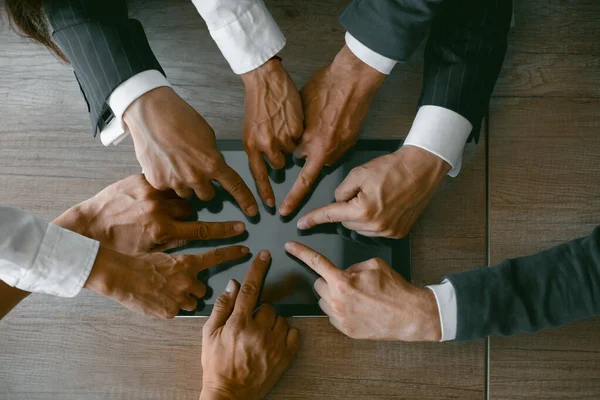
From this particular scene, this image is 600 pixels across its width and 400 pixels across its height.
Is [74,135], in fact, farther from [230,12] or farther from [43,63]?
[230,12]

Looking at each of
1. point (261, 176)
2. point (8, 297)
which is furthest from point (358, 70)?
point (8, 297)

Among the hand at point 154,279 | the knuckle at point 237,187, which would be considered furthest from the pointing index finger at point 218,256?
the knuckle at point 237,187

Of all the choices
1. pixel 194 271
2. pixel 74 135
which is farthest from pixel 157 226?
pixel 74 135

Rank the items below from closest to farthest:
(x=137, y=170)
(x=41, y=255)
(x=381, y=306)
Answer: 1. (x=41, y=255)
2. (x=381, y=306)
3. (x=137, y=170)

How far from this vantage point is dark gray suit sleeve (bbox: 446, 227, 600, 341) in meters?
0.90

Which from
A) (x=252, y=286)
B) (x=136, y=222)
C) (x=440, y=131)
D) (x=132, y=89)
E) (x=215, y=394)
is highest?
(x=132, y=89)

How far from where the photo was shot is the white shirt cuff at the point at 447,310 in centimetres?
91

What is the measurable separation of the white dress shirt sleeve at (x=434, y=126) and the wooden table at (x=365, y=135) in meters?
0.10

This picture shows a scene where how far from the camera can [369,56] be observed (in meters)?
0.93

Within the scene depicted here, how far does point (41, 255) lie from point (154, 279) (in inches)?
7.2

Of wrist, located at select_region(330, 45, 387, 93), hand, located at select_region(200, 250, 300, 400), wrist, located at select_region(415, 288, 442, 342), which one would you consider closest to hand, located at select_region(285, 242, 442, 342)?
wrist, located at select_region(415, 288, 442, 342)

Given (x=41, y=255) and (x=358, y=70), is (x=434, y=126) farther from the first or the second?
(x=41, y=255)

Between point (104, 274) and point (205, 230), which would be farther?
point (205, 230)

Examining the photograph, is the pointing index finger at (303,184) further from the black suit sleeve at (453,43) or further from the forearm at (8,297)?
the forearm at (8,297)
